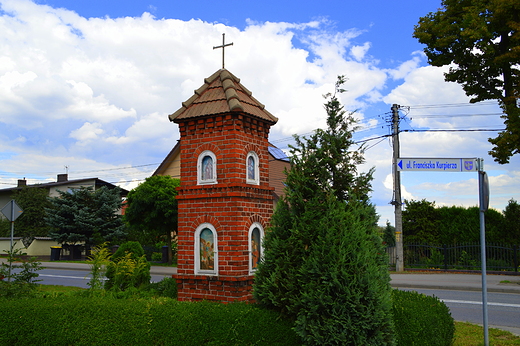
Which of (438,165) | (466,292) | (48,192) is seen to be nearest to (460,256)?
(466,292)

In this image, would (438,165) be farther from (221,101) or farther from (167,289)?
(167,289)

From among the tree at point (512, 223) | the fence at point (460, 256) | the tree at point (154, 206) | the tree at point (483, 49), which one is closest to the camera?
the tree at point (483, 49)

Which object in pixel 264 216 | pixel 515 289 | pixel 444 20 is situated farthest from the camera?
pixel 444 20

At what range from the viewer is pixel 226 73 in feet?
26.9

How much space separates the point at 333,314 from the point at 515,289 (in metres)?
12.9

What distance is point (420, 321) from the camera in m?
5.99

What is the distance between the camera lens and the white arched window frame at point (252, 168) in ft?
24.3

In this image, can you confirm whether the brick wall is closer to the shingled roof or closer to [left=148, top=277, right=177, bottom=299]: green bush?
the shingled roof

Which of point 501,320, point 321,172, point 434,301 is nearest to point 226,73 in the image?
point 321,172

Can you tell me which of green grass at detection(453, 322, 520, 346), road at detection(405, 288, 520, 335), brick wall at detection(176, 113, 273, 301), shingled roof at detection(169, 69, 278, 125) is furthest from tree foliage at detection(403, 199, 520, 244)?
brick wall at detection(176, 113, 273, 301)

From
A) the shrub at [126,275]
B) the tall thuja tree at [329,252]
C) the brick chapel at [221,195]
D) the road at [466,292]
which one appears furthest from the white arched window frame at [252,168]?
the road at [466,292]

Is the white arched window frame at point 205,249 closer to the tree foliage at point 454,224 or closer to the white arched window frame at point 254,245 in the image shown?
the white arched window frame at point 254,245

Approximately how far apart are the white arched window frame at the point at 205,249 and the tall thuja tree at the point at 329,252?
5.38 ft

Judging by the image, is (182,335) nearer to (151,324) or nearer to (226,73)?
(151,324)
